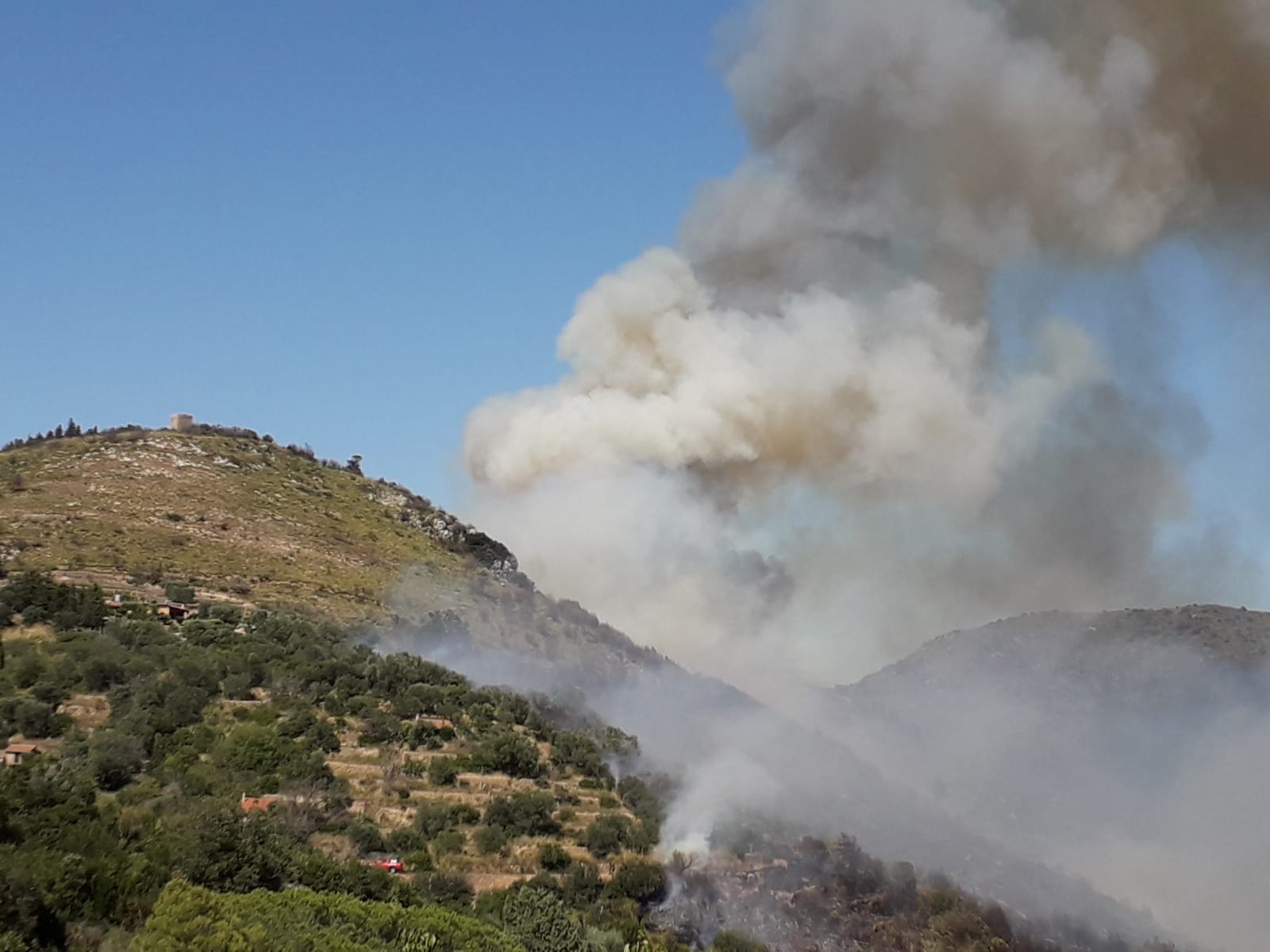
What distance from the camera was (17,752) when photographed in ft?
102

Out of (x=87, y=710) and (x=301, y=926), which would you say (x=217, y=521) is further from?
(x=301, y=926)

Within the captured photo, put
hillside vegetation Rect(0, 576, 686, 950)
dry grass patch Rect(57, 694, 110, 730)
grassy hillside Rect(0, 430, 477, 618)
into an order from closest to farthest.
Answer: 1. hillside vegetation Rect(0, 576, 686, 950)
2. dry grass patch Rect(57, 694, 110, 730)
3. grassy hillside Rect(0, 430, 477, 618)

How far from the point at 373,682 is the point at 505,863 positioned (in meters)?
12.3

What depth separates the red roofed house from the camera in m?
30.2

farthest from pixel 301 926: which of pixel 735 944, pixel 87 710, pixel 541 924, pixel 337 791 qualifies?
pixel 87 710

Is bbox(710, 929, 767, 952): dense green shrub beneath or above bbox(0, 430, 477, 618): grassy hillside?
beneath

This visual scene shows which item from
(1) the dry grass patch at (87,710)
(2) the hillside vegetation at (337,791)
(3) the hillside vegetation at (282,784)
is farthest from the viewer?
(1) the dry grass patch at (87,710)

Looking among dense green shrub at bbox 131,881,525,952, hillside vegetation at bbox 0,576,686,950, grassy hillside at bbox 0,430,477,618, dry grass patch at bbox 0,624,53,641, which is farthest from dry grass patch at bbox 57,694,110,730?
dense green shrub at bbox 131,881,525,952

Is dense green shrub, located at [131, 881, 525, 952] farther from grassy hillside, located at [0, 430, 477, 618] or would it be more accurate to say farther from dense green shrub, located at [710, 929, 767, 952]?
grassy hillside, located at [0, 430, 477, 618]

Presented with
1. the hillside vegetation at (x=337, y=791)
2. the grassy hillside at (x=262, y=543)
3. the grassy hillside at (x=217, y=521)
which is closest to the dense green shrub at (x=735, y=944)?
the hillside vegetation at (x=337, y=791)

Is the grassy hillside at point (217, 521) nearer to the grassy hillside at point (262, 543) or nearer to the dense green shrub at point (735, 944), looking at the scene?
the grassy hillside at point (262, 543)

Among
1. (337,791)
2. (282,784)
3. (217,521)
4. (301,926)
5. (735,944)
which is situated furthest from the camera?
(217,521)

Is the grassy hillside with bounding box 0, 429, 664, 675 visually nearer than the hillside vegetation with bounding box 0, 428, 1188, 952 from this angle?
No

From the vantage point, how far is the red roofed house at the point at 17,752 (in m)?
30.2
